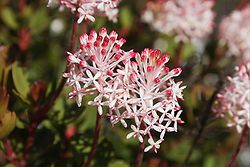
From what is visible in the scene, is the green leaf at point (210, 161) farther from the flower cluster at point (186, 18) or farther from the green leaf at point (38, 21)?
the green leaf at point (38, 21)

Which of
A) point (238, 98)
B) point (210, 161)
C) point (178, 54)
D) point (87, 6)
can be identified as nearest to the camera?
point (87, 6)

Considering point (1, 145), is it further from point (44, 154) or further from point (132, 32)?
point (132, 32)

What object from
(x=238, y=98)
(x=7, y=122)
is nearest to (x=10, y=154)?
(x=7, y=122)

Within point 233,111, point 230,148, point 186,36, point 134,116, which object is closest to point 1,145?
point 134,116

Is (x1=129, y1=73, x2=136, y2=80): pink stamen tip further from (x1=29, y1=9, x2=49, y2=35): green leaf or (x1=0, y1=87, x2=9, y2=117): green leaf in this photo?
(x1=29, y1=9, x2=49, y2=35): green leaf

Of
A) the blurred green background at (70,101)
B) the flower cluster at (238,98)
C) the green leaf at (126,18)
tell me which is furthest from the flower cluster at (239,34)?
the flower cluster at (238,98)

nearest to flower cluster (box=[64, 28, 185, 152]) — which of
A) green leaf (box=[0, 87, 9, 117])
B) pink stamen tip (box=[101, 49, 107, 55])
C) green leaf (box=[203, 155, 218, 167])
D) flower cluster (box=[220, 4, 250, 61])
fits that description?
pink stamen tip (box=[101, 49, 107, 55])

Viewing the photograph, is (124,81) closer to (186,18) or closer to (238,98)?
(238,98)
